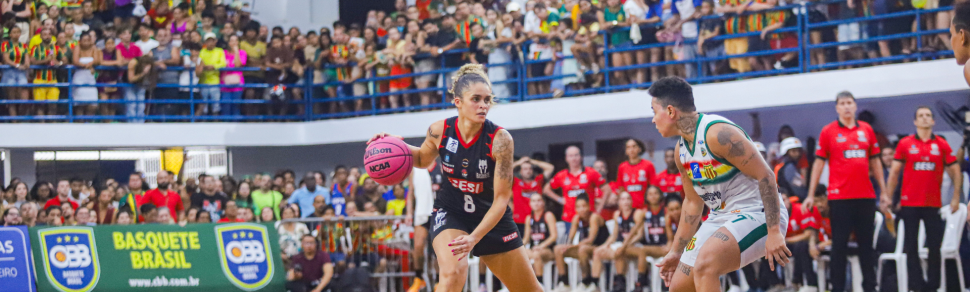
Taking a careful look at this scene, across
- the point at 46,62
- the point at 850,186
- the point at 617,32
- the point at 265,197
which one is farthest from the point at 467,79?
the point at 46,62

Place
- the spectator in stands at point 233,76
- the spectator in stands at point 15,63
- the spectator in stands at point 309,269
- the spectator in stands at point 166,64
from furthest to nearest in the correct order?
the spectator in stands at point 233,76, the spectator in stands at point 166,64, the spectator in stands at point 15,63, the spectator in stands at point 309,269

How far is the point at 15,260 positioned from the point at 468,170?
7.78 m

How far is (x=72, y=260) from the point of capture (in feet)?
36.7

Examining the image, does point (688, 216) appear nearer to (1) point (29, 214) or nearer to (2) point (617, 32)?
(2) point (617, 32)

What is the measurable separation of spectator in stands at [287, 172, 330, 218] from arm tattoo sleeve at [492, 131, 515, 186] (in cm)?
747

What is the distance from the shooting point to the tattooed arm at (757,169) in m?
4.66

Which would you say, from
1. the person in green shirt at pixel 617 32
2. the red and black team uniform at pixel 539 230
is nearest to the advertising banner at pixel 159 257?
the red and black team uniform at pixel 539 230

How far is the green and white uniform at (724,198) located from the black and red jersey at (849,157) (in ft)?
13.5

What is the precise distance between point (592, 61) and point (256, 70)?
19.7ft

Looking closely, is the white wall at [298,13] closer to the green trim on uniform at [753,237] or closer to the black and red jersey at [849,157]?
the black and red jersey at [849,157]

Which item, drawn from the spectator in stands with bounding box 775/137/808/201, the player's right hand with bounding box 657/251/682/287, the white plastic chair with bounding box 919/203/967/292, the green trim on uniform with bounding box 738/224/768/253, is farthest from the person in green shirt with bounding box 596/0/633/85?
the green trim on uniform with bounding box 738/224/768/253

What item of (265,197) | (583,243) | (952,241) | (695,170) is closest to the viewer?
(695,170)

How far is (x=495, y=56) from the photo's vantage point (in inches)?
541

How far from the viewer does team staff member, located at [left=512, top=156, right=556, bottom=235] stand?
11422 mm
